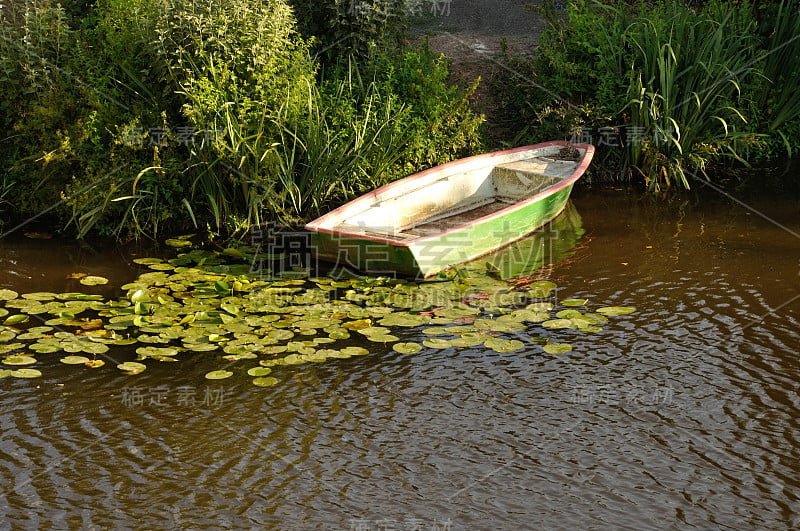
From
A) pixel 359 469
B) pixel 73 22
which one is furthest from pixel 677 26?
pixel 359 469

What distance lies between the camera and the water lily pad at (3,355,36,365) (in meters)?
5.27

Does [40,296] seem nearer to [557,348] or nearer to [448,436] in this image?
[448,436]

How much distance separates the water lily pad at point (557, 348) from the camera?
5.54 meters

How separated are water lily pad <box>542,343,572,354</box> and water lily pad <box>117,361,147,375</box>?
233 centimetres

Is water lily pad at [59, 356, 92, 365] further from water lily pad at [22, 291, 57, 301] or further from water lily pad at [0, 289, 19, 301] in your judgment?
water lily pad at [0, 289, 19, 301]

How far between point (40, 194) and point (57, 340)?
2.66m

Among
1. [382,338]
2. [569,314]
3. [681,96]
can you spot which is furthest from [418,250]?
[681,96]

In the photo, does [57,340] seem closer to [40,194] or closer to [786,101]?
[40,194]

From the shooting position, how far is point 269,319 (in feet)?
19.5

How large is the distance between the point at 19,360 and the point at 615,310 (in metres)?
3.67

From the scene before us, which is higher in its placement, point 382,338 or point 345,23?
point 345,23

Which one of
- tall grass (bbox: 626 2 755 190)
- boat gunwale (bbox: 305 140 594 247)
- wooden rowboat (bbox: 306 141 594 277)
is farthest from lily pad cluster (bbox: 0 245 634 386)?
tall grass (bbox: 626 2 755 190)

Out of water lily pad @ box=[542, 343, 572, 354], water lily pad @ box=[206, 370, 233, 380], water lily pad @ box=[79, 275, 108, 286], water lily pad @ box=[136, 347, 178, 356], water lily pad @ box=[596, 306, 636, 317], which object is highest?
water lily pad @ box=[79, 275, 108, 286]

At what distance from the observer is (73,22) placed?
8.66 metres
